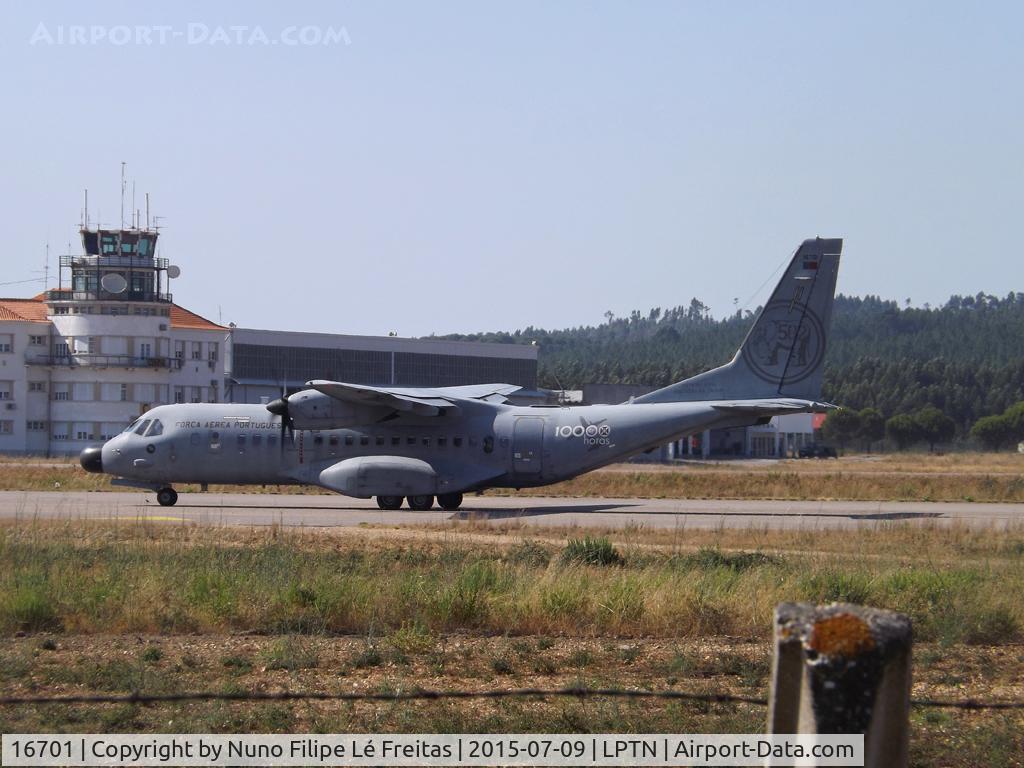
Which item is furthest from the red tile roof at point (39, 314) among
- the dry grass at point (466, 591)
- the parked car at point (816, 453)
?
the dry grass at point (466, 591)

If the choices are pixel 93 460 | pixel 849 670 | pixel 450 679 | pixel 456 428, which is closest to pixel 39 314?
pixel 93 460

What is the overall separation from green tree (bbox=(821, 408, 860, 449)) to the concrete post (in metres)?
123

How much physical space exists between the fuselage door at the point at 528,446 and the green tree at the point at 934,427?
9309 cm

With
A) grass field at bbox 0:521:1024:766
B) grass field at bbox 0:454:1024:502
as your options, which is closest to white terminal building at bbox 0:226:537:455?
grass field at bbox 0:454:1024:502

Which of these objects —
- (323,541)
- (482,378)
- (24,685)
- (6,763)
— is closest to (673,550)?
(323,541)

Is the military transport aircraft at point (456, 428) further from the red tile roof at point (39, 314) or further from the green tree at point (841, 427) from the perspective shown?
the green tree at point (841, 427)

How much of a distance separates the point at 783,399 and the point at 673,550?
10.2m

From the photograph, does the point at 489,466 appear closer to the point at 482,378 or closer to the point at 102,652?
the point at 102,652

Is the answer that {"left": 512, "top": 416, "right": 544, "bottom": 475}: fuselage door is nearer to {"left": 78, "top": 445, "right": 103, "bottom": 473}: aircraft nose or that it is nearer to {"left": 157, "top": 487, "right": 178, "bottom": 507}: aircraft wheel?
{"left": 157, "top": 487, "right": 178, "bottom": 507}: aircraft wheel

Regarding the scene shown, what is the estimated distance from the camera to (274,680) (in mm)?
11047

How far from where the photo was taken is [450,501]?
33594 mm

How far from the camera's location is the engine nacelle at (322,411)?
1238 inches

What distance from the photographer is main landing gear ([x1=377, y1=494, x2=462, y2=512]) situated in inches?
1294

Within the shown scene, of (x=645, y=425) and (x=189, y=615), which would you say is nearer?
(x=189, y=615)
